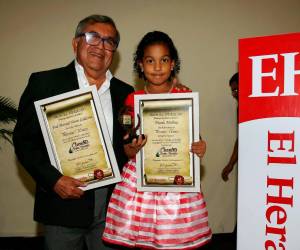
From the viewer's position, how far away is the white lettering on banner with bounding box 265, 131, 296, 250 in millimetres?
1385

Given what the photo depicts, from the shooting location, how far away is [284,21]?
3932 mm

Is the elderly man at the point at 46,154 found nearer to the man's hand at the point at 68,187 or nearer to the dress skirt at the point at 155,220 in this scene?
the man's hand at the point at 68,187

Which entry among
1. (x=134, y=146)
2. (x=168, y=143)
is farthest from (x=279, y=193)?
(x=134, y=146)

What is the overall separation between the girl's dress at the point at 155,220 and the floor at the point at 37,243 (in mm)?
2183

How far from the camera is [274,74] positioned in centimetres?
140

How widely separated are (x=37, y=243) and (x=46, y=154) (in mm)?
2385

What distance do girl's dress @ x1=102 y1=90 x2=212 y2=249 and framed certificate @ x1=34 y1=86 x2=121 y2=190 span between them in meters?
0.15

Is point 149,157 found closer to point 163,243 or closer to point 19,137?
point 163,243

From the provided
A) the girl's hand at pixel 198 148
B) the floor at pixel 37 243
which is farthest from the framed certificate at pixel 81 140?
the floor at pixel 37 243

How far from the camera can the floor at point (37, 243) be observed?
371 centimetres

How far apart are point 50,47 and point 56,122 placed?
2301mm

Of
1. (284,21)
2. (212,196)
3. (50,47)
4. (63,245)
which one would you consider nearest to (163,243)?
(63,245)

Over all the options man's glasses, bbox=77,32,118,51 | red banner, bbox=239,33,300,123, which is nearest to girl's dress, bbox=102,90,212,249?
red banner, bbox=239,33,300,123

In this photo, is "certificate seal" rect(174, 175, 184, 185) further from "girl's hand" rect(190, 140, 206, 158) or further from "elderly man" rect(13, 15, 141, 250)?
"elderly man" rect(13, 15, 141, 250)
